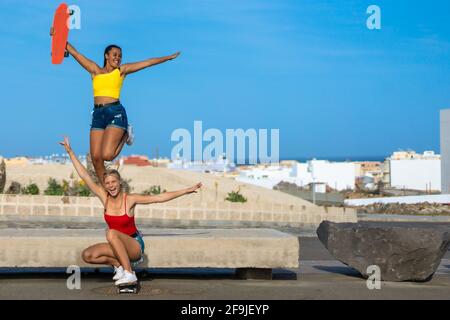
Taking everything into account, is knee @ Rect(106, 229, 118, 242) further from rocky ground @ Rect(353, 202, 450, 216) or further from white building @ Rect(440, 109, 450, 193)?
white building @ Rect(440, 109, 450, 193)

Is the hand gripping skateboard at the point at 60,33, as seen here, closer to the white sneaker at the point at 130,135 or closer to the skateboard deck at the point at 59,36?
the skateboard deck at the point at 59,36

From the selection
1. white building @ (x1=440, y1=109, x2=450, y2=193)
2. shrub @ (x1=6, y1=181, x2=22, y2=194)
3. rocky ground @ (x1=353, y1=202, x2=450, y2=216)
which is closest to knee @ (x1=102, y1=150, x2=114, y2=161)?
shrub @ (x1=6, y1=181, x2=22, y2=194)

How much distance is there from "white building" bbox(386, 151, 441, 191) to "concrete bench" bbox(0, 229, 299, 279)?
6632 cm

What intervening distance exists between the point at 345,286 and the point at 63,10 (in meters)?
4.87

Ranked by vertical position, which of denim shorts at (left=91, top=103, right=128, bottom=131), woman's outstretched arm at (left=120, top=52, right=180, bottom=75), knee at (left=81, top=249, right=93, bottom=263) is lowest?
knee at (left=81, top=249, right=93, bottom=263)

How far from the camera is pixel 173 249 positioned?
9.11 metres

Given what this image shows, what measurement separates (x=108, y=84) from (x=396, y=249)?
4.14m

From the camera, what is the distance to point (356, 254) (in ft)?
33.0

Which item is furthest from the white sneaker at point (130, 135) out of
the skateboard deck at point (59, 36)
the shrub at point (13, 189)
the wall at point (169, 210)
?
the shrub at point (13, 189)

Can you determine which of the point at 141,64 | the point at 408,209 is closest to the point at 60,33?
the point at 141,64

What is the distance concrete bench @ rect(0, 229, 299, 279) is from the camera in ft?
29.2

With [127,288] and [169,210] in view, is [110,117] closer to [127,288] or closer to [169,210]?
[127,288]

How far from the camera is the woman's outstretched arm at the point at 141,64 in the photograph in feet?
32.2
